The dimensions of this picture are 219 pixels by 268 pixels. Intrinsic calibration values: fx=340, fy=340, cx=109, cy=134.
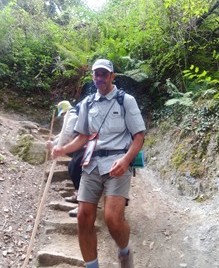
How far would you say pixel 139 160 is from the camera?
3.27m

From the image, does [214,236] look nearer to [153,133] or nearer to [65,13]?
[153,133]

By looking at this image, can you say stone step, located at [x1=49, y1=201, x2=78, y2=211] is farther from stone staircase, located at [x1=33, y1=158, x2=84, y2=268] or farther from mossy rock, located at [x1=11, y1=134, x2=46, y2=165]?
mossy rock, located at [x1=11, y1=134, x2=46, y2=165]

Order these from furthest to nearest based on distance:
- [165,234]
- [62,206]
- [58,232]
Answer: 1. [62,206]
2. [58,232]
3. [165,234]

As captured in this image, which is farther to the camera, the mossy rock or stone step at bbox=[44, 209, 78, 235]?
the mossy rock

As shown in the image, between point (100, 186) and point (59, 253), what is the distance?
133 cm

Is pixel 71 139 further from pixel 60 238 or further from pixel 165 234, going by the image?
pixel 165 234

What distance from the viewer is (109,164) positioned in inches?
120

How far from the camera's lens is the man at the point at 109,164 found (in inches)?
118

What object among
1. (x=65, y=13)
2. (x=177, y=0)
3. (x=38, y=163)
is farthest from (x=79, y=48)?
(x=65, y=13)

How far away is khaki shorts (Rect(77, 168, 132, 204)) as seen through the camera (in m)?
3.02

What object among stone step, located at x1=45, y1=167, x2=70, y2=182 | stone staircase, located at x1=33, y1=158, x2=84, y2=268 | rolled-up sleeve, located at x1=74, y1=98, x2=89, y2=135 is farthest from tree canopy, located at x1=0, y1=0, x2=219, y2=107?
stone staircase, located at x1=33, y1=158, x2=84, y2=268

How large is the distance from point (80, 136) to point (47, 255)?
1.53m

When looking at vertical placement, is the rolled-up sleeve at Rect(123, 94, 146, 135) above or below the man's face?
below

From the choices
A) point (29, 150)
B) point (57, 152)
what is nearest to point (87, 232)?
point (57, 152)
